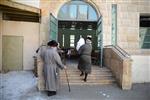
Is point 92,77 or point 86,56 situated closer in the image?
point 86,56

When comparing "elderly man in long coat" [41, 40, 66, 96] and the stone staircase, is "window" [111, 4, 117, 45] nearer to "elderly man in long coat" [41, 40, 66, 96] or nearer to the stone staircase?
the stone staircase

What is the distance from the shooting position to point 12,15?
19.4m

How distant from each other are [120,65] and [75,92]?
99.0 inches

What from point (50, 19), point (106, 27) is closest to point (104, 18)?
point (106, 27)

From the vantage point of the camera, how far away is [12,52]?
19.0m

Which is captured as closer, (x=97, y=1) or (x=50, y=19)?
(x=50, y=19)

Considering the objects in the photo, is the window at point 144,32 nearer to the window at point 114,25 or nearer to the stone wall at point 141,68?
the window at point 114,25

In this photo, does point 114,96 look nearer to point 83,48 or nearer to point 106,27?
point 83,48

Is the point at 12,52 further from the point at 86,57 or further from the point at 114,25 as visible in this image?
the point at 86,57

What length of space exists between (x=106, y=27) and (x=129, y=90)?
6228mm

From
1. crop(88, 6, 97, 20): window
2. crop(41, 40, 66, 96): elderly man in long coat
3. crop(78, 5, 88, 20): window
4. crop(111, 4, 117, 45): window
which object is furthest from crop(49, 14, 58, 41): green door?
crop(41, 40, 66, 96): elderly man in long coat

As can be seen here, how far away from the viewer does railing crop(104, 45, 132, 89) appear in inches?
529

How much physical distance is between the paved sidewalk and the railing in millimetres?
354

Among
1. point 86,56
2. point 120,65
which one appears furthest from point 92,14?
point 120,65
